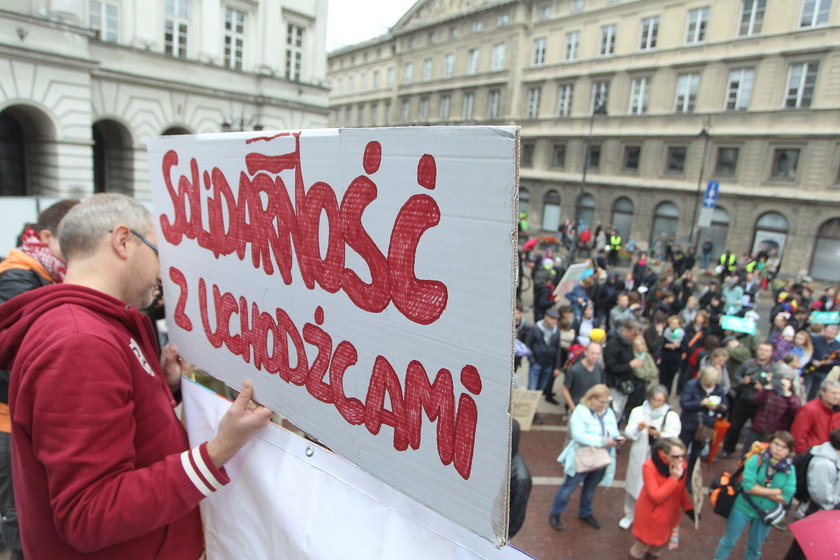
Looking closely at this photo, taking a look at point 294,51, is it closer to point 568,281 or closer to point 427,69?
point 568,281

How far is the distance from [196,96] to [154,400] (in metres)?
19.1

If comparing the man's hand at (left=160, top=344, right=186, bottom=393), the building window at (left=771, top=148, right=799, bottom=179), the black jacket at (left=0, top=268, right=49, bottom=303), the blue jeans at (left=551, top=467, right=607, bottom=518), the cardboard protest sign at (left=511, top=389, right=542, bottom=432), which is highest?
the building window at (left=771, top=148, right=799, bottom=179)

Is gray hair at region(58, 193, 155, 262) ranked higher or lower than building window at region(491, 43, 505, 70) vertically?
lower

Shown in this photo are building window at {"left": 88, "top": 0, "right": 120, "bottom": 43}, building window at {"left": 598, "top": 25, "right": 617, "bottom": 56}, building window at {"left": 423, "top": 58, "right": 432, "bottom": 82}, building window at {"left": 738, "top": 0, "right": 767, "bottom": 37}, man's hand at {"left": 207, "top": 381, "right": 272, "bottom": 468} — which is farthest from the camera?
building window at {"left": 423, "top": 58, "right": 432, "bottom": 82}

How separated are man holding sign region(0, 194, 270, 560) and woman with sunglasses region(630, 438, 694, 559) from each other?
3.50 m

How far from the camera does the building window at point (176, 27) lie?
16781mm

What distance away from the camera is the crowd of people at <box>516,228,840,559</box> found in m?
3.93

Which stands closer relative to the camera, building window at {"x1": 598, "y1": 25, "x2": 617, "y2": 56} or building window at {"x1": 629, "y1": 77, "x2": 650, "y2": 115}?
building window at {"x1": 629, "y1": 77, "x2": 650, "y2": 115}

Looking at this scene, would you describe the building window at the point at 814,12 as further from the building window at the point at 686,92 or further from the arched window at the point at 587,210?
the arched window at the point at 587,210

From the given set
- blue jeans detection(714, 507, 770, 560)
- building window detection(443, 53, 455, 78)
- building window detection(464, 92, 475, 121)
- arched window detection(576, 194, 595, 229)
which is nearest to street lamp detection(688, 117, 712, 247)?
arched window detection(576, 194, 595, 229)

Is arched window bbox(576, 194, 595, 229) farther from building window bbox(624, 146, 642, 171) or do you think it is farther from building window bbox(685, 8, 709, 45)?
building window bbox(685, 8, 709, 45)

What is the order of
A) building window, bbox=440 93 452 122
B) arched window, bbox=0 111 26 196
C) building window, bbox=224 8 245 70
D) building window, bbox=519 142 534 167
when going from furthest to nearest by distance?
building window, bbox=440 93 452 122
building window, bbox=519 142 534 167
building window, bbox=224 8 245 70
arched window, bbox=0 111 26 196

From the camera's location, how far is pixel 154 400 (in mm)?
1536

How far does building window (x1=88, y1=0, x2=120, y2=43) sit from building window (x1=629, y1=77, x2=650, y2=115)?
2535 centimetres
